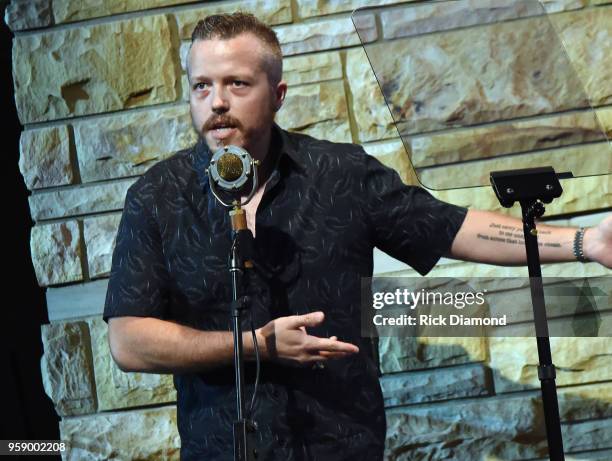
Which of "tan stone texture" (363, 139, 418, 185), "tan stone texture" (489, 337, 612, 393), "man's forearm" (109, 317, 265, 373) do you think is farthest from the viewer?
"tan stone texture" (363, 139, 418, 185)

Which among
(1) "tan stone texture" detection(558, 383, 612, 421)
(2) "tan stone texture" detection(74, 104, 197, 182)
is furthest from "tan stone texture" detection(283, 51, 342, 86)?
(1) "tan stone texture" detection(558, 383, 612, 421)

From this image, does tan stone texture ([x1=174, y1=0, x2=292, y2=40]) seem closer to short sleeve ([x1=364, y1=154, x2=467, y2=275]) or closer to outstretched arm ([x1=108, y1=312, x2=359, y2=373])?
short sleeve ([x1=364, y1=154, x2=467, y2=275])

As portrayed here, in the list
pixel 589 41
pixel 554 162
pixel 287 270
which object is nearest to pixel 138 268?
pixel 287 270

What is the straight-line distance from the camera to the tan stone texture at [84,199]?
86.4 inches

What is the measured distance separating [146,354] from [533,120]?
0.78 m

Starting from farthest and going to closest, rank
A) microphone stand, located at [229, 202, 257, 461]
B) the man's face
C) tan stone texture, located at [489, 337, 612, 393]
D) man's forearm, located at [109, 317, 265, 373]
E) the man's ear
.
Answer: tan stone texture, located at [489, 337, 612, 393], the man's ear, the man's face, man's forearm, located at [109, 317, 265, 373], microphone stand, located at [229, 202, 257, 461]

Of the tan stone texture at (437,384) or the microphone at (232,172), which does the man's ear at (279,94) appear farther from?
the tan stone texture at (437,384)

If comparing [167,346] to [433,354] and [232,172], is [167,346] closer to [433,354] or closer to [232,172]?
[232,172]

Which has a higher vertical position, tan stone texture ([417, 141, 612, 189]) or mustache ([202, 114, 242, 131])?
mustache ([202, 114, 242, 131])

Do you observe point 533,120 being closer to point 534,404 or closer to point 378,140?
point 378,140

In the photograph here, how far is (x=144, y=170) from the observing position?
218cm

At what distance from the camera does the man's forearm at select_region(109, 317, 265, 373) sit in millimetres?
1628

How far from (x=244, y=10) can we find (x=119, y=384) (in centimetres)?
92

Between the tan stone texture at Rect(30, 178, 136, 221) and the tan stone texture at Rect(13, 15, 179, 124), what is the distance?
181mm
